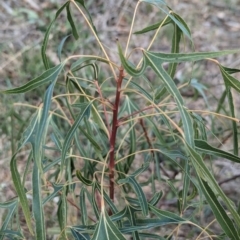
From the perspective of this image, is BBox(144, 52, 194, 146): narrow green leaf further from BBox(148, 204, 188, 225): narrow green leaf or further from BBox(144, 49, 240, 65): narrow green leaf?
BBox(148, 204, 188, 225): narrow green leaf

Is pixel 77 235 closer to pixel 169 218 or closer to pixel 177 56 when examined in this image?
pixel 169 218

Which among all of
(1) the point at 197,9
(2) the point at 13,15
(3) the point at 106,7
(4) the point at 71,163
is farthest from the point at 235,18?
(4) the point at 71,163

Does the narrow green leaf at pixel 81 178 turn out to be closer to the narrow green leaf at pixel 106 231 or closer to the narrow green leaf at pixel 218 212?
the narrow green leaf at pixel 106 231

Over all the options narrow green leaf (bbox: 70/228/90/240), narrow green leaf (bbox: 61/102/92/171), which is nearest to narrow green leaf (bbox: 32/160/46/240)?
narrow green leaf (bbox: 61/102/92/171)

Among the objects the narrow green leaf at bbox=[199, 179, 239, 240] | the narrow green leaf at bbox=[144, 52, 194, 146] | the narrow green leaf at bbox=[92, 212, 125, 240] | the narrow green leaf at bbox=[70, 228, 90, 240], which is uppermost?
the narrow green leaf at bbox=[144, 52, 194, 146]

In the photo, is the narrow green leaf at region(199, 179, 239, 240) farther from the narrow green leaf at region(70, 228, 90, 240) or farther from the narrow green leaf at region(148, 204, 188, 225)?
the narrow green leaf at region(70, 228, 90, 240)

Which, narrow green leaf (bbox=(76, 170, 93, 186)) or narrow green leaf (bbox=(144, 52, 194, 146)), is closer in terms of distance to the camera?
narrow green leaf (bbox=(144, 52, 194, 146))

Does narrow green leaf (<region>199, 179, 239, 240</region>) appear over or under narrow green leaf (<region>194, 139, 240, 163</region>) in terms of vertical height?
under
